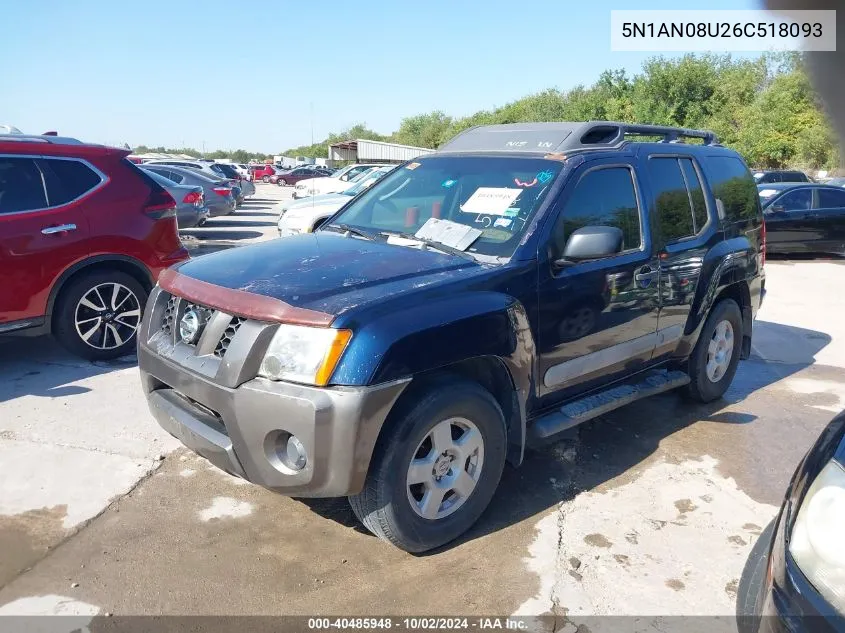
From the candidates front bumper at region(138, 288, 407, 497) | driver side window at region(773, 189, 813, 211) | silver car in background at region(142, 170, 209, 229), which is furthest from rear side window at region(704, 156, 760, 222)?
silver car in background at region(142, 170, 209, 229)

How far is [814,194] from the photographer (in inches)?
544

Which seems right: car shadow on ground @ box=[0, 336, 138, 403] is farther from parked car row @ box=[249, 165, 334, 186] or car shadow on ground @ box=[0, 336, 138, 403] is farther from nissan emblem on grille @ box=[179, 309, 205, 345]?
parked car row @ box=[249, 165, 334, 186]

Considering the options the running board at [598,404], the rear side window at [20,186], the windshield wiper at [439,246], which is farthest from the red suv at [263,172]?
the windshield wiper at [439,246]

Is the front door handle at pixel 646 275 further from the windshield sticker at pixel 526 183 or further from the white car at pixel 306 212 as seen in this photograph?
the white car at pixel 306 212

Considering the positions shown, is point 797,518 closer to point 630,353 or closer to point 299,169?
point 630,353

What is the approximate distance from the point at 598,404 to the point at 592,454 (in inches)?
21.4

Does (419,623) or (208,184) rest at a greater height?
(208,184)

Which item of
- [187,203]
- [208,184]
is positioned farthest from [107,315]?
[208,184]

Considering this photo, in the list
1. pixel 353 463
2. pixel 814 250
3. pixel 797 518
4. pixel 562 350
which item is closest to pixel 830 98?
pixel 797 518

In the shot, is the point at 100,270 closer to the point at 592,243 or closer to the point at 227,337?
the point at 227,337

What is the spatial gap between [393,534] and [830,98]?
2.76m

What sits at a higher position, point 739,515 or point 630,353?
point 630,353

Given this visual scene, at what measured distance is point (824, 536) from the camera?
1872mm

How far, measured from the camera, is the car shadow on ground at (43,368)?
16.9ft
